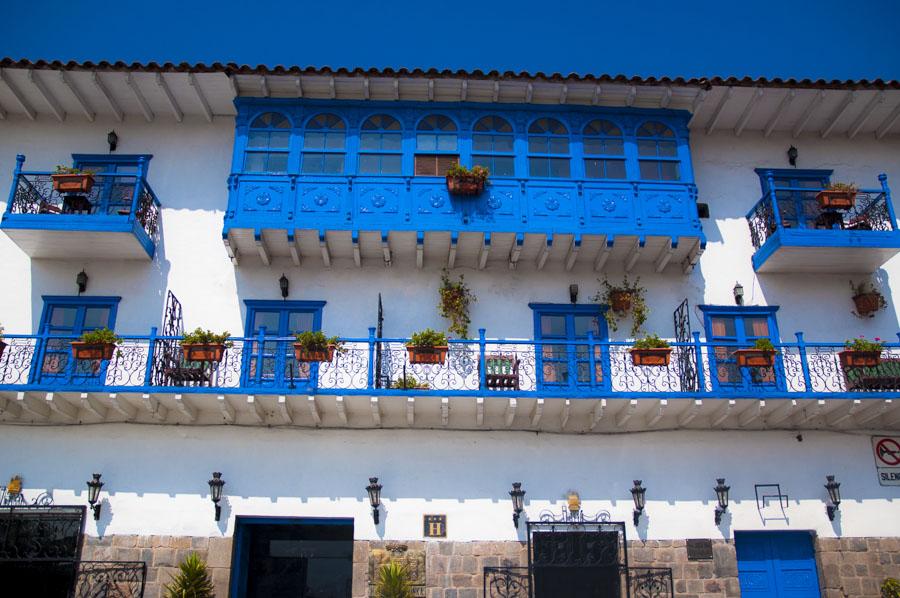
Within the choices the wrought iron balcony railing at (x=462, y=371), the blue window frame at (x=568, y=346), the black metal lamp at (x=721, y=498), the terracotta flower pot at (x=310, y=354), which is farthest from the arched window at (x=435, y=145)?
the black metal lamp at (x=721, y=498)

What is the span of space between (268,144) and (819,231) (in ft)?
37.5

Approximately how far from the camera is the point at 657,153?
52.2 feet

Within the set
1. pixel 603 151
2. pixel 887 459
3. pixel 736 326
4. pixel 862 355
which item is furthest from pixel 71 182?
pixel 887 459

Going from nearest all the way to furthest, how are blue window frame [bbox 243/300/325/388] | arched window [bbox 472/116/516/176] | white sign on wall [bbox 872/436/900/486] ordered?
1. blue window frame [bbox 243/300/325/388]
2. white sign on wall [bbox 872/436/900/486]
3. arched window [bbox 472/116/516/176]

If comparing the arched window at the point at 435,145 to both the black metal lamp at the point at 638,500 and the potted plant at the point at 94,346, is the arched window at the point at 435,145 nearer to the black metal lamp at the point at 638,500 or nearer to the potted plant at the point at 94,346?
the potted plant at the point at 94,346

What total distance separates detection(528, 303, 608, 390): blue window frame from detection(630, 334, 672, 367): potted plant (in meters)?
0.84

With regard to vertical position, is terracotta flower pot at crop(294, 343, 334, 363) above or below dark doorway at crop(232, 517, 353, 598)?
above

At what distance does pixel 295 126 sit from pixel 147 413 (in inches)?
258

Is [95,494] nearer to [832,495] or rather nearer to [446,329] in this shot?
[446,329]

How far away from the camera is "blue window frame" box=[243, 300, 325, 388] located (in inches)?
545

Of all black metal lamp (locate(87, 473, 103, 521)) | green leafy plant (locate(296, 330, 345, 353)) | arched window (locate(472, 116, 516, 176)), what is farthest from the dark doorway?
arched window (locate(472, 116, 516, 176))

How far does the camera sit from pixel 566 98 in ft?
52.9

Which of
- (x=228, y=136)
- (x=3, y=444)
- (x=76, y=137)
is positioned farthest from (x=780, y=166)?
(x=3, y=444)

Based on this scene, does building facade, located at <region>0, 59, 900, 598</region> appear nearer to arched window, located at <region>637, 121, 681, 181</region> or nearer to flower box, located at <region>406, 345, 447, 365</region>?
arched window, located at <region>637, 121, 681, 181</region>
